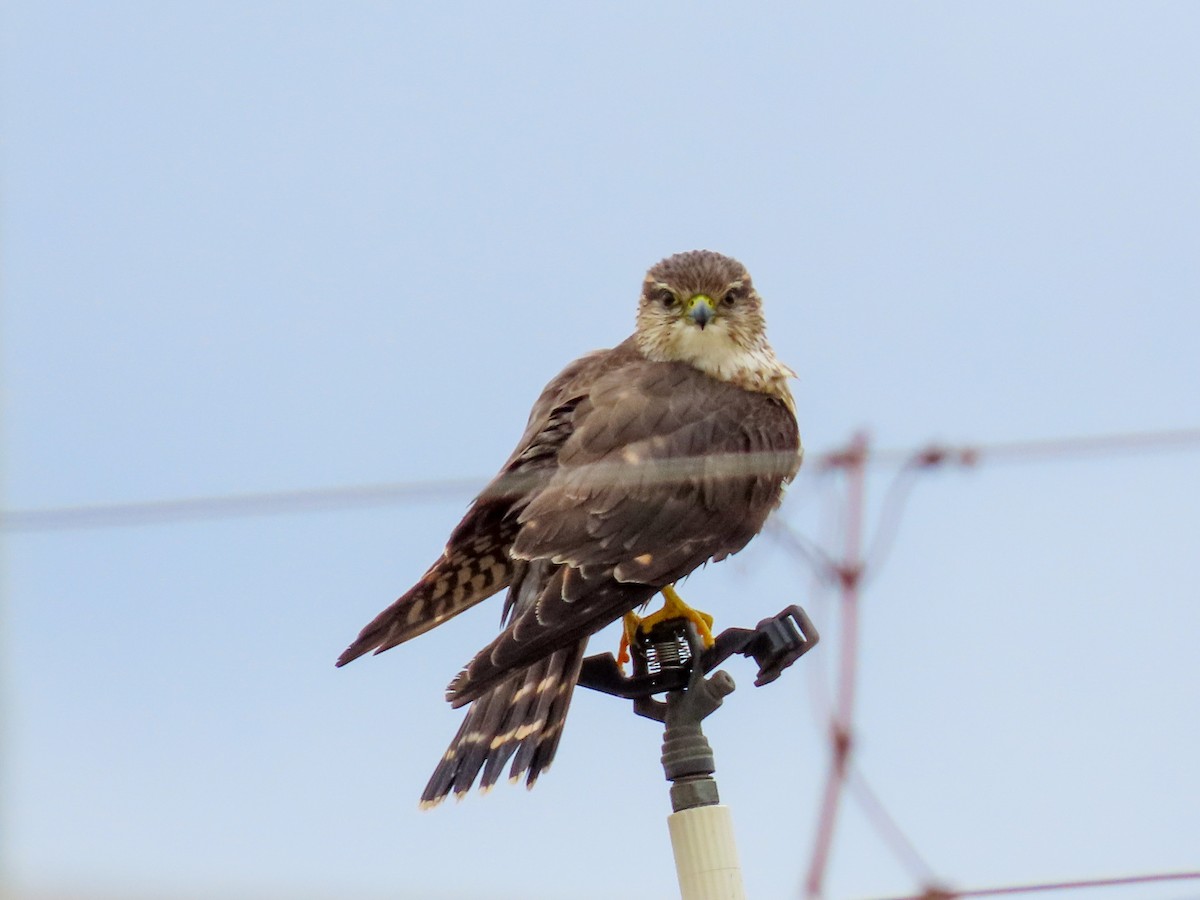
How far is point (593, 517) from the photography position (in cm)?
332

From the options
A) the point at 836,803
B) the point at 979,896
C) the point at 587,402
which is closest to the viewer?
the point at 836,803

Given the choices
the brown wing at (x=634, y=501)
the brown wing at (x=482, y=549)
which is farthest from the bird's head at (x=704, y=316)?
the brown wing at (x=482, y=549)

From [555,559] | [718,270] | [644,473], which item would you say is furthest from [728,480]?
[718,270]

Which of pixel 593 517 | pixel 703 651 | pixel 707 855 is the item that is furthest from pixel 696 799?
pixel 593 517

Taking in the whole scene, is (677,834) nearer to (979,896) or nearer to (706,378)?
(979,896)

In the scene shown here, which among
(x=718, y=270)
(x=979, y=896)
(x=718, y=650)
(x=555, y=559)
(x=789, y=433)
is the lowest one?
(x=979, y=896)

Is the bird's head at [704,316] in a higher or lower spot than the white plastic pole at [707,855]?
higher

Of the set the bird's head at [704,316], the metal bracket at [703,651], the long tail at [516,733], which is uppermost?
the bird's head at [704,316]

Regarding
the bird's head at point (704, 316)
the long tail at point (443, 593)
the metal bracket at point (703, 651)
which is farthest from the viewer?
the bird's head at point (704, 316)

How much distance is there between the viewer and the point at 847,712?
161cm

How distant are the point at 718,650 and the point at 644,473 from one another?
0.87 meters

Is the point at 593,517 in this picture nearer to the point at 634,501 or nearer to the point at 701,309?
the point at 634,501

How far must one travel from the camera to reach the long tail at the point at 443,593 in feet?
10.4

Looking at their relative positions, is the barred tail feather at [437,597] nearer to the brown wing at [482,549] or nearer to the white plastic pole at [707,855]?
the brown wing at [482,549]
